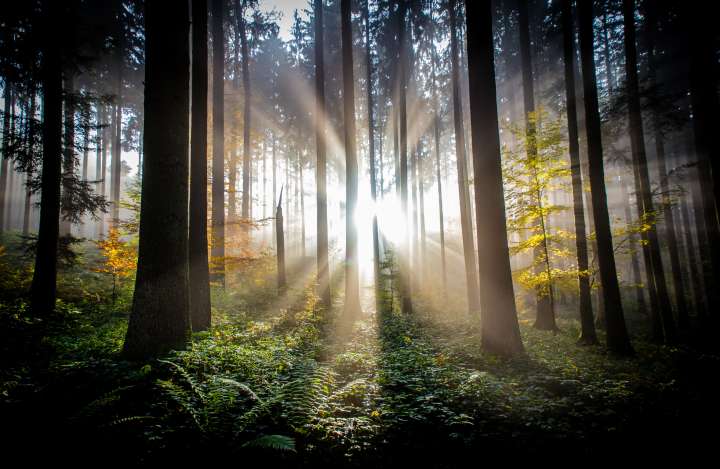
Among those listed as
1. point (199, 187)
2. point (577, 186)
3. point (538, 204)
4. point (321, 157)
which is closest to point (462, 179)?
point (538, 204)

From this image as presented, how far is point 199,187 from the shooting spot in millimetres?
8320

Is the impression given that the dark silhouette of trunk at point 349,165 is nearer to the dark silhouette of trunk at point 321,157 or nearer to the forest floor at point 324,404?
the dark silhouette of trunk at point 321,157

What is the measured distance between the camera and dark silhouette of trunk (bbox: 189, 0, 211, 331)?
8086 millimetres

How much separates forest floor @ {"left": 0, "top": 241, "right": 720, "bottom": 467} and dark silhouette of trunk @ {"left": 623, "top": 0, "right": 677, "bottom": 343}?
4.63 metres

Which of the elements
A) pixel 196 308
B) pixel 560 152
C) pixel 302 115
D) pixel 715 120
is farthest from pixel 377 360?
pixel 302 115

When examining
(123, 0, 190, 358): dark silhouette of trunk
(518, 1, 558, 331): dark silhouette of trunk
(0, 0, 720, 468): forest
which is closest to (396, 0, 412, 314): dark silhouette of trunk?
(0, 0, 720, 468): forest

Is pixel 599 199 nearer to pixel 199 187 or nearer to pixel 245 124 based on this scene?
pixel 199 187

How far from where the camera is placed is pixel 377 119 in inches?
863

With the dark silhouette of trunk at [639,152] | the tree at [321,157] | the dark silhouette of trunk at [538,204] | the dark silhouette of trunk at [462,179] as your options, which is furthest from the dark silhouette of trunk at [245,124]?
the dark silhouette of trunk at [639,152]

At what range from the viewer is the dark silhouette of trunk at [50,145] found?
870cm

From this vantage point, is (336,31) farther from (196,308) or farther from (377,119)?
(196,308)

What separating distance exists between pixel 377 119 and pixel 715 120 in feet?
56.2

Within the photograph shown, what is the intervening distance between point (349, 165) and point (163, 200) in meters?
8.37

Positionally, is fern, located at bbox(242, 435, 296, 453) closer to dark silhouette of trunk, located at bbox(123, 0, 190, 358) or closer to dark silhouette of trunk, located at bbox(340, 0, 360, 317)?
dark silhouette of trunk, located at bbox(123, 0, 190, 358)
